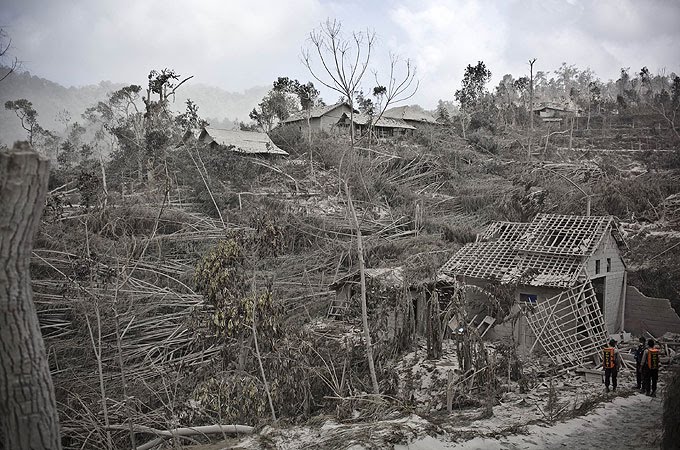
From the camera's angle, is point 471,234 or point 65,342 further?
point 471,234

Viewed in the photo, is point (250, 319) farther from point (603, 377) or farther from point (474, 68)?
point (474, 68)

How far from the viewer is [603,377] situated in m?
9.48

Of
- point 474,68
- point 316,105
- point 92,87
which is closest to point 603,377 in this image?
point 316,105

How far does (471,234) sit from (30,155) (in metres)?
14.9

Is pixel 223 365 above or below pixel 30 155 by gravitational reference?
below

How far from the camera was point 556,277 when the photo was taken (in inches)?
428

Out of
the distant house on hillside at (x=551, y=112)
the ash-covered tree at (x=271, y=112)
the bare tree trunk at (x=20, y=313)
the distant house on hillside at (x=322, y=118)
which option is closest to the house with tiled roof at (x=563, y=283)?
the bare tree trunk at (x=20, y=313)

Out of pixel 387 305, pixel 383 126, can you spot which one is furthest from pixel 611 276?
pixel 383 126

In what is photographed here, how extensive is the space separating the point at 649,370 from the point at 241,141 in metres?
19.5

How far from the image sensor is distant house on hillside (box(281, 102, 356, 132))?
29.1 metres

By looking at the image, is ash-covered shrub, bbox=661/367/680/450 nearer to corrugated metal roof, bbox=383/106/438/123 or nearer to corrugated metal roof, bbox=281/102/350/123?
corrugated metal roof, bbox=281/102/350/123

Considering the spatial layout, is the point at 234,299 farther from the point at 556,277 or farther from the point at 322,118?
the point at 322,118

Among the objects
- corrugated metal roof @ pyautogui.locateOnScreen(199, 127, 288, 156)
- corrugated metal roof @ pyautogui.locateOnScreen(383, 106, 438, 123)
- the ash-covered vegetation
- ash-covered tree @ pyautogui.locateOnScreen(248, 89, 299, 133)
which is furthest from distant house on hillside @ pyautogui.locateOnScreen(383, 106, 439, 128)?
corrugated metal roof @ pyautogui.locateOnScreen(199, 127, 288, 156)

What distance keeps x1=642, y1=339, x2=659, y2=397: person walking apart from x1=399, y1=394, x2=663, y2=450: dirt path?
597 mm
